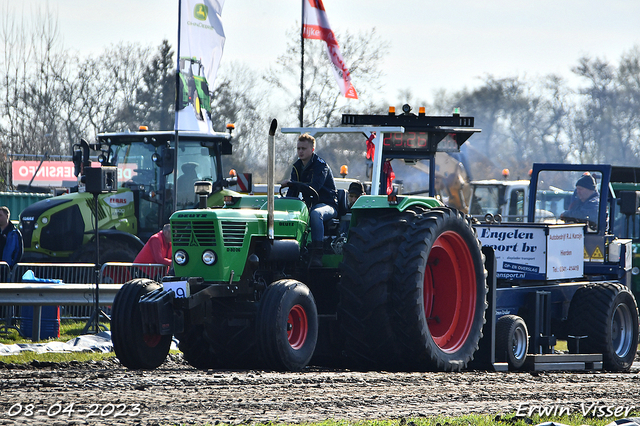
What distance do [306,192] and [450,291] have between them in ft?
5.65

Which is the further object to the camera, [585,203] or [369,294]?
[585,203]

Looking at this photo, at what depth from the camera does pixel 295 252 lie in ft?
24.9

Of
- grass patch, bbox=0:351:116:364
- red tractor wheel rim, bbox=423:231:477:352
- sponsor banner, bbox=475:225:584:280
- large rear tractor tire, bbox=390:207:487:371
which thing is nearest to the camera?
large rear tractor tire, bbox=390:207:487:371

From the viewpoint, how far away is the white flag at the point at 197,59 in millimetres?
14031

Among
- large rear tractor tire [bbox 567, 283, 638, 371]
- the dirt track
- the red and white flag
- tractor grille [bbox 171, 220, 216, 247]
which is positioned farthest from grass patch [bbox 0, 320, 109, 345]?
the red and white flag

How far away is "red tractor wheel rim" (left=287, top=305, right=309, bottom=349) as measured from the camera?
7098 millimetres

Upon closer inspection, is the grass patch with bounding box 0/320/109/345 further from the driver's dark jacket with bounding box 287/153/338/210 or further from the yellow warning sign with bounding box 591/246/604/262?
the yellow warning sign with bounding box 591/246/604/262

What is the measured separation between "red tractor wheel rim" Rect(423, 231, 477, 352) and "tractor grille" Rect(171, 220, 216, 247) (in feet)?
7.57

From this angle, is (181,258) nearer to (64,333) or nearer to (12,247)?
(64,333)

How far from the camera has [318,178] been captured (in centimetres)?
796

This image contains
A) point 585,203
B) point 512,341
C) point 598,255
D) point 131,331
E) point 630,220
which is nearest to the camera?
point 131,331

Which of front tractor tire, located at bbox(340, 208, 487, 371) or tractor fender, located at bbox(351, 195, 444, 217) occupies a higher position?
tractor fender, located at bbox(351, 195, 444, 217)

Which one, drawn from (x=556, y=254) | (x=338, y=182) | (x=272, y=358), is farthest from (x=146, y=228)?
(x=272, y=358)

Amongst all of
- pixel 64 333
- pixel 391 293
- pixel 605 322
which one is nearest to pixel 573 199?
pixel 605 322
